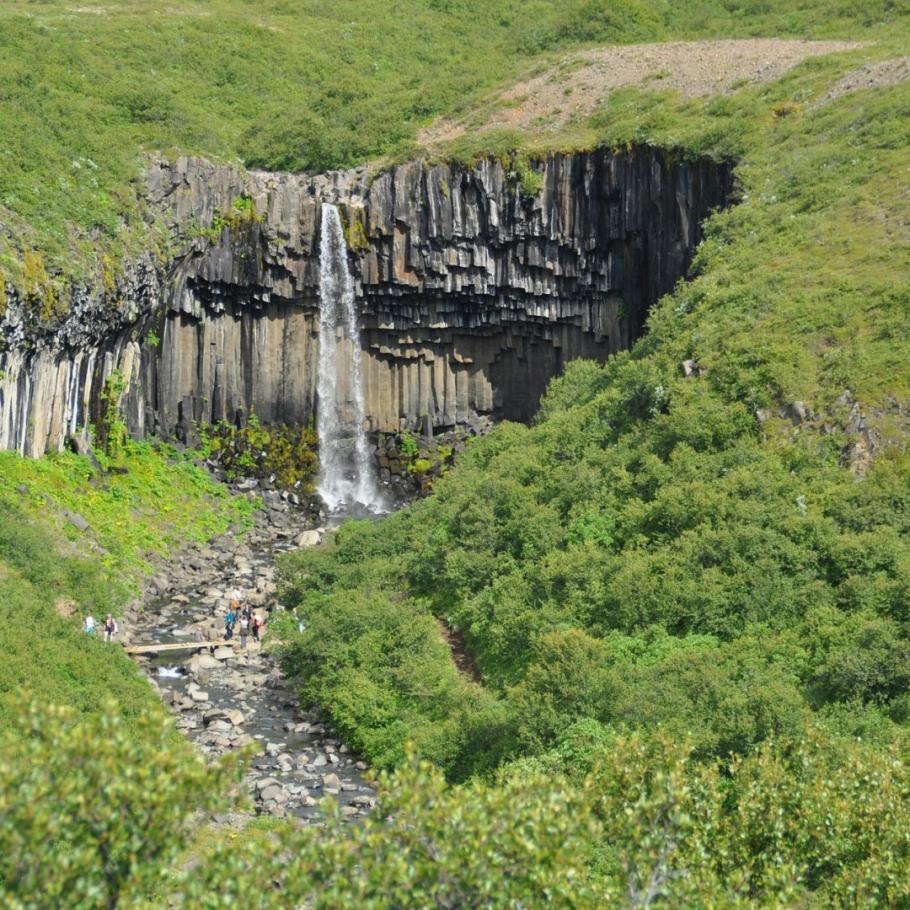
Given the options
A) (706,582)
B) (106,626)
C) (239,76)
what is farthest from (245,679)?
(239,76)

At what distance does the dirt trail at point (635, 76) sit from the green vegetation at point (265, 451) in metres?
14.4

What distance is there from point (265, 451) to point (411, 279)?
9569 millimetres

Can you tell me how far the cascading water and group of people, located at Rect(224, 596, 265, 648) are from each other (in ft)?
48.1

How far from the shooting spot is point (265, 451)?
5619 centimetres

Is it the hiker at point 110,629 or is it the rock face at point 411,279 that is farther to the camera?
the rock face at point 411,279

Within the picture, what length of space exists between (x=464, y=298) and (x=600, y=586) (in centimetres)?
2578

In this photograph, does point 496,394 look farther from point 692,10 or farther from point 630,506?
point 692,10

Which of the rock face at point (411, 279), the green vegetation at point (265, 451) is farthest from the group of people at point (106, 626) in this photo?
the green vegetation at point (265, 451)

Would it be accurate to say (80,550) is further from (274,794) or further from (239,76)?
(239,76)

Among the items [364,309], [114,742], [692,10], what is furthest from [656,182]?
[114,742]

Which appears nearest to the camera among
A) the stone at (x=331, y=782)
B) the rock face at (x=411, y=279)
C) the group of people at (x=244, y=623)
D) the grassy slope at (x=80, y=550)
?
the stone at (x=331, y=782)

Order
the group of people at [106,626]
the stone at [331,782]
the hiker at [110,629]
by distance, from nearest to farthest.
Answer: the stone at [331,782]
the group of people at [106,626]
the hiker at [110,629]

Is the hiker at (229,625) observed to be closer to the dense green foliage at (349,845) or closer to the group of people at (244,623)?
the group of people at (244,623)

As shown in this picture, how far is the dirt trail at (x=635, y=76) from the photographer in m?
58.7
